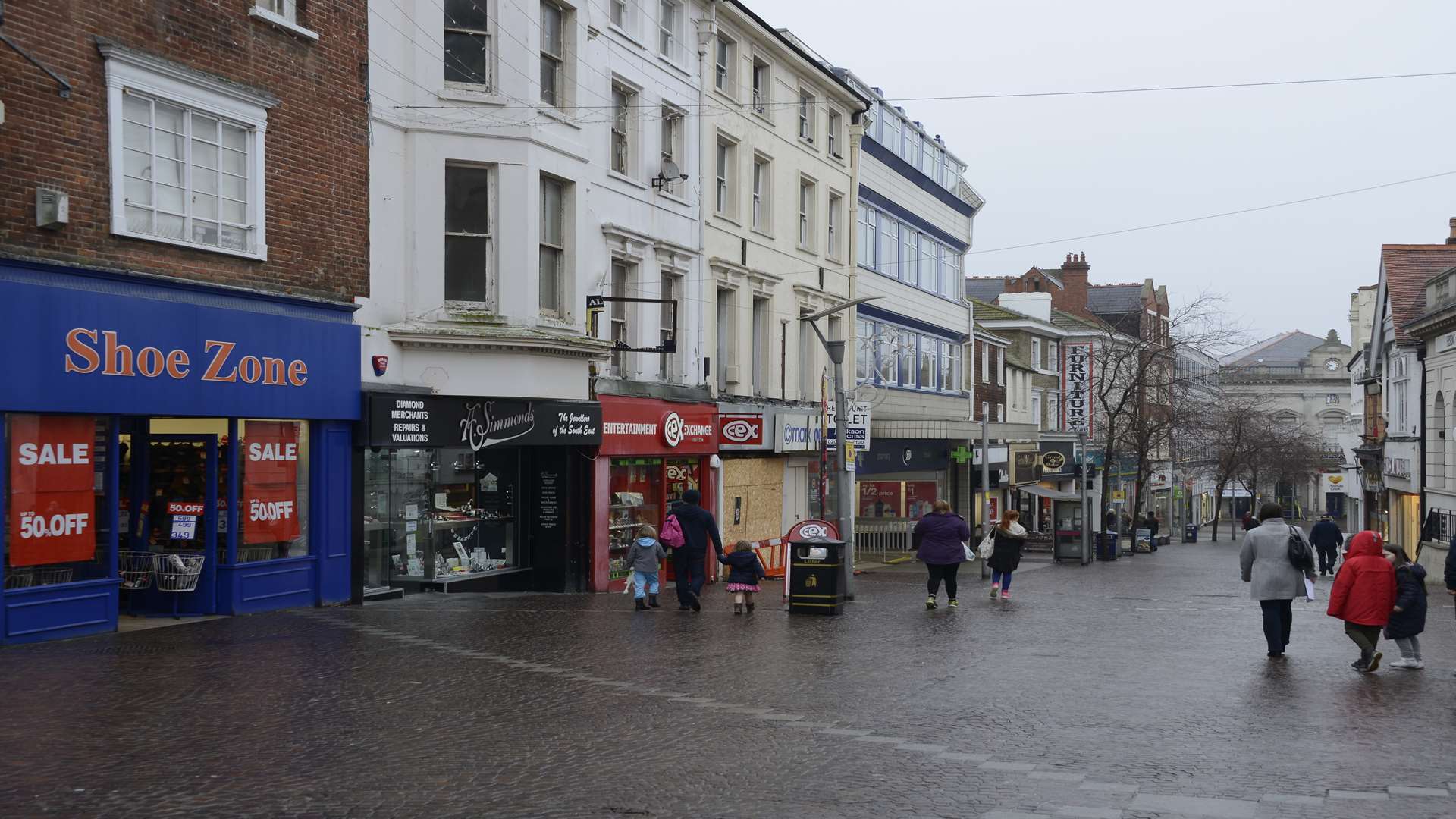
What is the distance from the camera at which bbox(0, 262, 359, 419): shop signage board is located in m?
13.9

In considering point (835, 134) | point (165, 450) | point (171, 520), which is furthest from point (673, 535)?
point (835, 134)

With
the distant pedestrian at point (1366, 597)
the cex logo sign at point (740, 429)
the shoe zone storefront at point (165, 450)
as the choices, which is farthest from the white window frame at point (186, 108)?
the cex logo sign at point (740, 429)

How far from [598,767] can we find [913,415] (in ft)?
111

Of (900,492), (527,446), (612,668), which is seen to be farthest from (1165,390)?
(612,668)

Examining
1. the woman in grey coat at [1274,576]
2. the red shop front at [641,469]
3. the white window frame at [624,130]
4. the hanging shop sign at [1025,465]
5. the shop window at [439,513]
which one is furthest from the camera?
the hanging shop sign at [1025,465]

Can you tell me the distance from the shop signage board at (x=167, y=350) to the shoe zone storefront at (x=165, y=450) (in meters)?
0.02

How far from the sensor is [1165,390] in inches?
2047

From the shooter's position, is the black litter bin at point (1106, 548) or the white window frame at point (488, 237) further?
the black litter bin at point (1106, 548)

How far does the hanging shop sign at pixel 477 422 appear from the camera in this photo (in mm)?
18797

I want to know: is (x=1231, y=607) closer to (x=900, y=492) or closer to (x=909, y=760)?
(x=909, y=760)

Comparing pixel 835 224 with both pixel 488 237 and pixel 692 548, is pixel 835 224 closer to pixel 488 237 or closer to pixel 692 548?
pixel 488 237

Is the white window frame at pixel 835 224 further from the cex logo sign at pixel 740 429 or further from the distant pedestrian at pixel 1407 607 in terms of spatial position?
the distant pedestrian at pixel 1407 607

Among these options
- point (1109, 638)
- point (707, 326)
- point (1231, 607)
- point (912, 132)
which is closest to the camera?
point (1109, 638)

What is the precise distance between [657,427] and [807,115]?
11.8 metres
